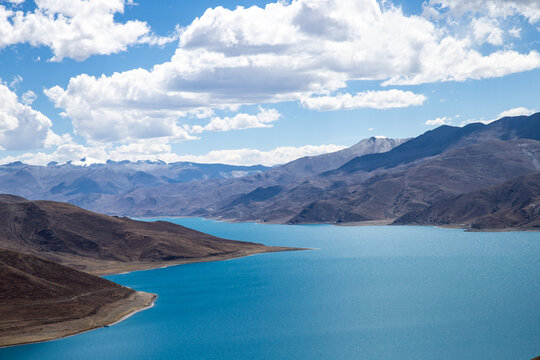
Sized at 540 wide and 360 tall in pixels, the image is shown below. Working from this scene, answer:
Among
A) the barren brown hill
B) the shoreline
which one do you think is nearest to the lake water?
the shoreline

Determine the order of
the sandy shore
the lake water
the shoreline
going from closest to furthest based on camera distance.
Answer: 1. the lake water
2. the shoreline
3. the sandy shore

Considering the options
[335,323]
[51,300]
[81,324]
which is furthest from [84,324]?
[335,323]

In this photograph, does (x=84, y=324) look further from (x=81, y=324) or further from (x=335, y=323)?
(x=335, y=323)

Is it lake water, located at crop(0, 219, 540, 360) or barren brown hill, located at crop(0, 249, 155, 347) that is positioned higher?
barren brown hill, located at crop(0, 249, 155, 347)

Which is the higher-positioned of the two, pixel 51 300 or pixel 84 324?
pixel 51 300

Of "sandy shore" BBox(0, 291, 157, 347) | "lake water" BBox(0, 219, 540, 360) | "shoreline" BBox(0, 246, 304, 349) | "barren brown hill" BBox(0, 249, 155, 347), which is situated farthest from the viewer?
"barren brown hill" BBox(0, 249, 155, 347)

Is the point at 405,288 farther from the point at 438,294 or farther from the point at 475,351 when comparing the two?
the point at 475,351

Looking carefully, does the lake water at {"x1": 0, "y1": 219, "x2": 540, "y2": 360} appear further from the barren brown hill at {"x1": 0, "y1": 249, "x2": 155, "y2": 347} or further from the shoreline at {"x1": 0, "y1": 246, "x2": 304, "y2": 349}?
the barren brown hill at {"x1": 0, "y1": 249, "x2": 155, "y2": 347}
